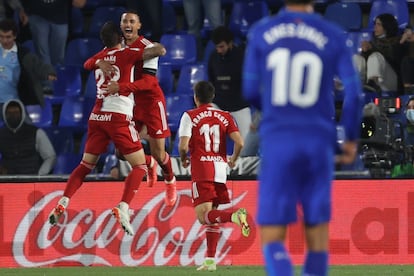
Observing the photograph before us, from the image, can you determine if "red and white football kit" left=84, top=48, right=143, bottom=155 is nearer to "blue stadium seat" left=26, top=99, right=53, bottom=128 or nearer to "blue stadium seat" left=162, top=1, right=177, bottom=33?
"blue stadium seat" left=26, top=99, right=53, bottom=128

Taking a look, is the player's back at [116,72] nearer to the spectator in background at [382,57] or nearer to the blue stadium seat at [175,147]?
the blue stadium seat at [175,147]

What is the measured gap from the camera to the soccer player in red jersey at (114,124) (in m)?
11.4

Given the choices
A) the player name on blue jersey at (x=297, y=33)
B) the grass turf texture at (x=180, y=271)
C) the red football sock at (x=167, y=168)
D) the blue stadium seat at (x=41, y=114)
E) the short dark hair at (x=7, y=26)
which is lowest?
the grass turf texture at (x=180, y=271)

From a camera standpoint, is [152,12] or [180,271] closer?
[180,271]

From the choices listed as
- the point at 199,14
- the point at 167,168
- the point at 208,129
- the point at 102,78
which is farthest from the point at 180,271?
the point at 199,14

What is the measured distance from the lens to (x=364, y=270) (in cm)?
1166

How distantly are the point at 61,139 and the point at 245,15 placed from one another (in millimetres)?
3324

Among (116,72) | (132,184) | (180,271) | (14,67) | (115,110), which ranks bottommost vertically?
(180,271)

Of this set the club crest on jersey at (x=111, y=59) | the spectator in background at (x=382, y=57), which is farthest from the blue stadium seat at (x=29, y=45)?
the club crest on jersey at (x=111, y=59)

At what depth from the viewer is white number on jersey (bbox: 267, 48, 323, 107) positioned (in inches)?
252

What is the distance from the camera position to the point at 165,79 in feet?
52.9

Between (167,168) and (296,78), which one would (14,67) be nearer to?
(167,168)

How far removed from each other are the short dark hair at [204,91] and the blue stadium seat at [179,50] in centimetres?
476

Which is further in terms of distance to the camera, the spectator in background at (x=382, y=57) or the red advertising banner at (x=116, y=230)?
the spectator in background at (x=382, y=57)
